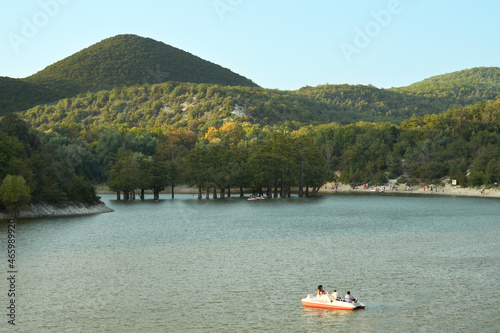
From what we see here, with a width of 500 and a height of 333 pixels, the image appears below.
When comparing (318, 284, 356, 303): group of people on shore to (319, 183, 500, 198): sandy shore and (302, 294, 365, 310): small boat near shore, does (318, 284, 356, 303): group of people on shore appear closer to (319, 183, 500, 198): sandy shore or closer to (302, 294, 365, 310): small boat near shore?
(302, 294, 365, 310): small boat near shore

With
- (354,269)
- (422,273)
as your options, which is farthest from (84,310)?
(422,273)

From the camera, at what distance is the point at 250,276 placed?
1624 inches

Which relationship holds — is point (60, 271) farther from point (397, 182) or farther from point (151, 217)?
point (397, 182)

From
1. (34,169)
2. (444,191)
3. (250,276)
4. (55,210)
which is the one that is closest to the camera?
(250,276)

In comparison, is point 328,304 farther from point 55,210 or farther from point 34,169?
point 34,169

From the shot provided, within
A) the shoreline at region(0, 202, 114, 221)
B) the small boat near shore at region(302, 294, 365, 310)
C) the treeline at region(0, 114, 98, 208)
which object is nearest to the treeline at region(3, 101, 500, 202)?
the treeline at region(0, 114, 98, 208)

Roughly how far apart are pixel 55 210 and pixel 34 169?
715 cm

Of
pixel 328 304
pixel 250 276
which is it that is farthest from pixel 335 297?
pixel 250 276

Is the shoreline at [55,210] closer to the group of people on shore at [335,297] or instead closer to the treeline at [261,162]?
the treeline at [261,162]

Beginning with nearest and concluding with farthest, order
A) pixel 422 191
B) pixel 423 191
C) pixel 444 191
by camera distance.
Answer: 1. pixel 444 191
2. pixel 423 191
3. pixel 422 191

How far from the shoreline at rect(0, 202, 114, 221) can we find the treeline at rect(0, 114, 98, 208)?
934 mm

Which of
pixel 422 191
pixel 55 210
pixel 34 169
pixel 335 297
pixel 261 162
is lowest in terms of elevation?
pixel 335 297

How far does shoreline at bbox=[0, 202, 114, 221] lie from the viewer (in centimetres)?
8200

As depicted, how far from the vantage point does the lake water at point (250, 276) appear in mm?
29734
